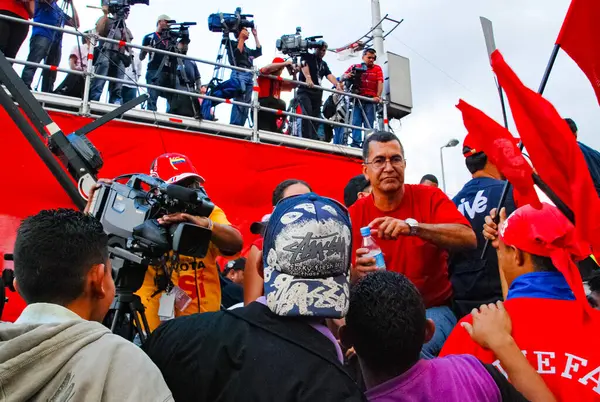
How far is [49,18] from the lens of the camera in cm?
628

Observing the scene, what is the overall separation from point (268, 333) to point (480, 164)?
223 centimetres

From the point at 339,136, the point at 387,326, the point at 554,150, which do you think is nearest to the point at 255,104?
the point at 339,136

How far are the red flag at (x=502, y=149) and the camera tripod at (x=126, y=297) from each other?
4.04 ft

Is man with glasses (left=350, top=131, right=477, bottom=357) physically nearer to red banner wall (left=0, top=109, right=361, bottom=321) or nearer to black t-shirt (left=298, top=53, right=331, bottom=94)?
red banner wall (left=0, top=109, right=361, bottom=321)

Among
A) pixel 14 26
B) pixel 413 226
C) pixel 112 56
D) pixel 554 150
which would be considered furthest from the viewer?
pixel 112 56

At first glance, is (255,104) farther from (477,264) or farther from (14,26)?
(477,264)

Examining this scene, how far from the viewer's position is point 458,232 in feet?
8.02

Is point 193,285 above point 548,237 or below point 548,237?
below

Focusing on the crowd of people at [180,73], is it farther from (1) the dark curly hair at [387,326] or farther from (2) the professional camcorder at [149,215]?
(1) the dark curly hair at [387,326]

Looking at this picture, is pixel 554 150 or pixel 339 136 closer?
pixel 554 150

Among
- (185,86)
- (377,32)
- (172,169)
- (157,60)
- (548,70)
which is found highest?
(377,32)

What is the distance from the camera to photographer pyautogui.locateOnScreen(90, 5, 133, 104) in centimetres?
664

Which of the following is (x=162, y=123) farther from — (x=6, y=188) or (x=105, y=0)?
(x=6, y=188)

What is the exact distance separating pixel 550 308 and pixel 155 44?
6.61 m
